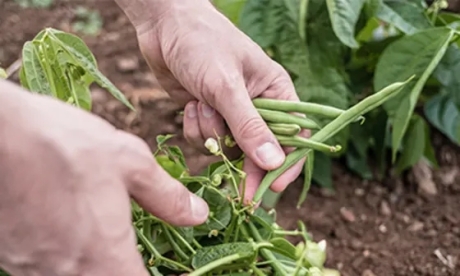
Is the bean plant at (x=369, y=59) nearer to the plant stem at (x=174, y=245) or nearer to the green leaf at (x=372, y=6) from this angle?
the green leaf at (x=372, y=6)

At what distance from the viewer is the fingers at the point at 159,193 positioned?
2.67ft

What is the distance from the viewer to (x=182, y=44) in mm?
1199

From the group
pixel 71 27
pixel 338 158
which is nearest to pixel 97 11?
pixel 71 27

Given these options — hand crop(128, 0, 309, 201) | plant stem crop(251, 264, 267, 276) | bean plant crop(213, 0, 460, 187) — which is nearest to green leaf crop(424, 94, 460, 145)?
bean plant crop(213, 0, 460, 187)

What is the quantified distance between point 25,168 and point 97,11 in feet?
5.28

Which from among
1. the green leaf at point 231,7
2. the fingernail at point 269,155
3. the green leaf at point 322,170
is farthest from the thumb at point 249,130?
the green leaf at point 322,170

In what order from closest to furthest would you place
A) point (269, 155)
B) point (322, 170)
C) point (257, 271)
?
point (257, 271) → point (269, 155) → point (322, 170)

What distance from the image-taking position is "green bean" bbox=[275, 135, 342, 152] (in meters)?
1.05

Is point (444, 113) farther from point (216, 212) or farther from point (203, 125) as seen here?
point (216, 212)

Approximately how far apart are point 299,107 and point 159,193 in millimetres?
304

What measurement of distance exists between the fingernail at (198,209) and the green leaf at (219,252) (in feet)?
0.19

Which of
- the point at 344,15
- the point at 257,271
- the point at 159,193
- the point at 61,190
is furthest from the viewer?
the point at 344,15

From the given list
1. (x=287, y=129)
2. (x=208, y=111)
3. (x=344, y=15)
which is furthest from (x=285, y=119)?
(x=344, y=15)

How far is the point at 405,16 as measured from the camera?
151 centimetres
